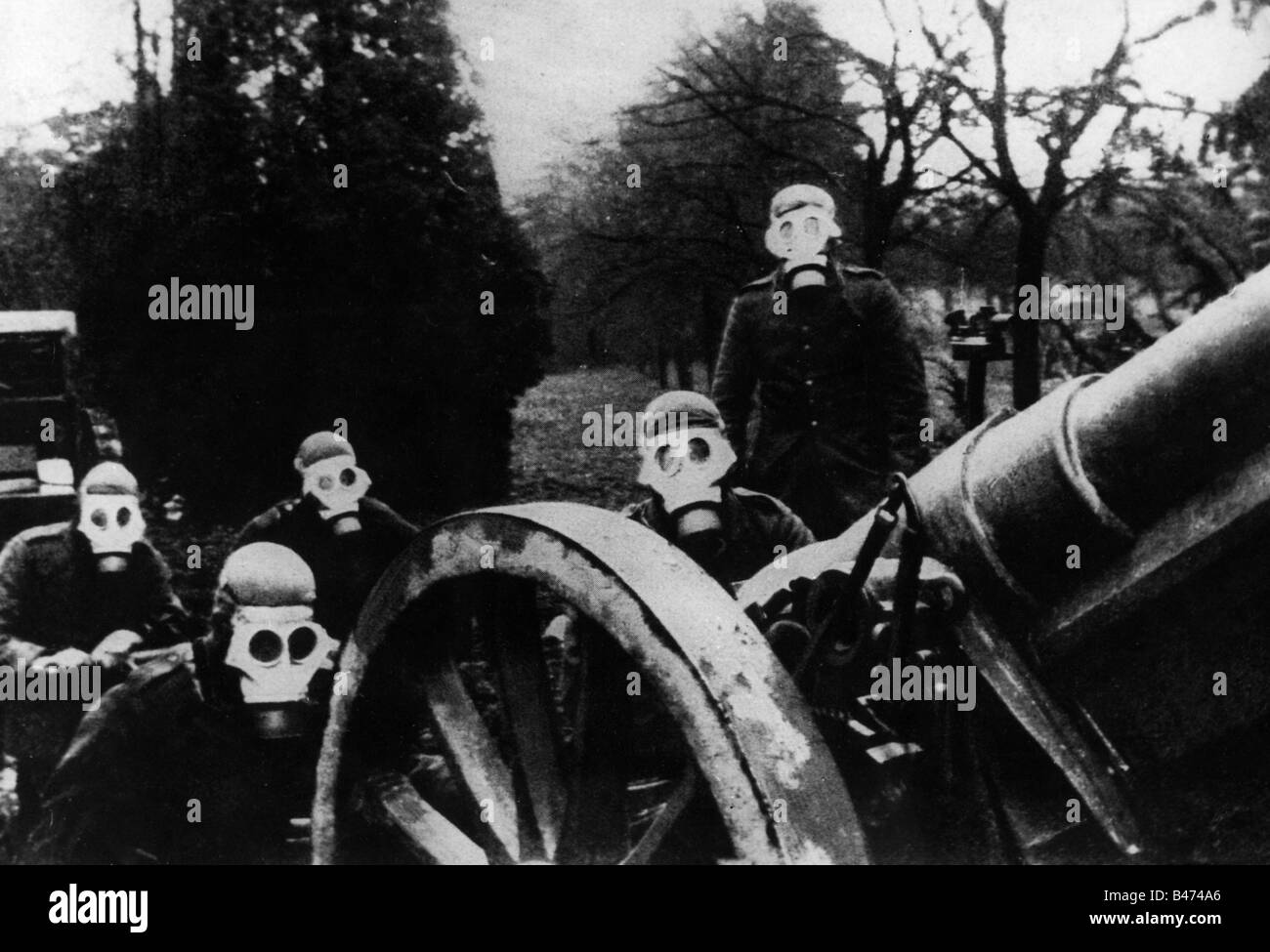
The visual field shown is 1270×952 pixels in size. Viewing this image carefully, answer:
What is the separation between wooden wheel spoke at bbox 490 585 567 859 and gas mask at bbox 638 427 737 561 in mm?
626

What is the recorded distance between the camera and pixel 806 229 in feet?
9.18

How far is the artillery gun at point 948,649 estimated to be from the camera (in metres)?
1.84

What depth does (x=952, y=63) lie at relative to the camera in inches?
109

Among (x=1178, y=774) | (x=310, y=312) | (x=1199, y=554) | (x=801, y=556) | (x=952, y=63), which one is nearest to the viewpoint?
(x=1199, y=554)

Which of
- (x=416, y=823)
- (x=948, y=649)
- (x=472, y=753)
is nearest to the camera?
(x=948, y=649)

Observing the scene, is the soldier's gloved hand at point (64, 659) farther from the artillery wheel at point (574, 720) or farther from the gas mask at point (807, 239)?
the gas mask at point (807, 239)

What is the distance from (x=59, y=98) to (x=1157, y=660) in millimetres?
2817

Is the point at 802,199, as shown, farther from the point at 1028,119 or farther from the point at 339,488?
the point at 339,488

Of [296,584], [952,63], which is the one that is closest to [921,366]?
[952,63]

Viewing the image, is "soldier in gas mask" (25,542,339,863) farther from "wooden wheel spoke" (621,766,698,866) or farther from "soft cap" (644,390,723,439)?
"wooden wheel spoke" (621,766,698,866)

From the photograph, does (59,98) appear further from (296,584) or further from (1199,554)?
(1199,554)

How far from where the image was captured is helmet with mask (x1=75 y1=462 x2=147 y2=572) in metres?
2.98

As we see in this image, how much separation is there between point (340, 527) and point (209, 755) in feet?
2.04

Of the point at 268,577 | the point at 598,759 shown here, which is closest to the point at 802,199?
the point at 598,759
